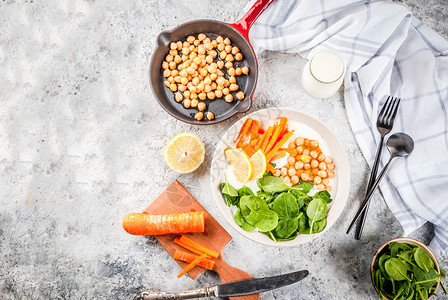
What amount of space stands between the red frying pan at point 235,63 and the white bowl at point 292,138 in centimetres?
11

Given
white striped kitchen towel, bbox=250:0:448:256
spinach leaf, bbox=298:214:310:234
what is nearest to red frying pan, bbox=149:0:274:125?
white striped kitchen towel, bbox=250:0:448:256

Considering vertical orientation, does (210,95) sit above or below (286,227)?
above

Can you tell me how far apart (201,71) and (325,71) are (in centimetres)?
54

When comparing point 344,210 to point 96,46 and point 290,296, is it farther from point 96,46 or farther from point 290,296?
point 96,46

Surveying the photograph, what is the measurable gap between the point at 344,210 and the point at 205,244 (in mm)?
647

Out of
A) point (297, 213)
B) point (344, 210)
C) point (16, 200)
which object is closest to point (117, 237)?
point (16, 200)

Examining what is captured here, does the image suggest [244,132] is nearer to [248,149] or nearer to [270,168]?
[248,149]

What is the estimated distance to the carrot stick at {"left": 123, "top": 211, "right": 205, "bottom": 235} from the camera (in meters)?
1.61

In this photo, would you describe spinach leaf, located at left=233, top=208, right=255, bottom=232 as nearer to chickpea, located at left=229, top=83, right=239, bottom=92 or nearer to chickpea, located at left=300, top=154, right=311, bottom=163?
chickpea, located at left=300, top=154, right=311, bottom=163

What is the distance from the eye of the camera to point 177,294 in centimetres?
157

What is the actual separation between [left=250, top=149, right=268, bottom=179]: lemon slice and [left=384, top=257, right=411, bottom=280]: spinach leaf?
2.01ft

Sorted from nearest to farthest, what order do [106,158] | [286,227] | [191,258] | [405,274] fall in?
1. [405,274]
2. [286,227]
3. [191,258]
4. [106,158]

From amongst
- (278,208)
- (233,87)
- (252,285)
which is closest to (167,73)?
(233,87)

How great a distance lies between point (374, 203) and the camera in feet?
5.57
